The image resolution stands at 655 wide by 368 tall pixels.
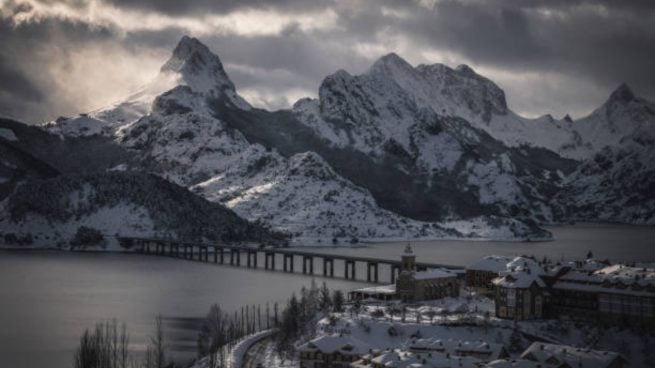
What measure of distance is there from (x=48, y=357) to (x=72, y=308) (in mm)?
47628

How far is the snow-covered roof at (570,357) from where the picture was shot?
326 feet

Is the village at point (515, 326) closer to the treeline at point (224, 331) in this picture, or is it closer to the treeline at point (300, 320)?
the treeline at point (300, 320)

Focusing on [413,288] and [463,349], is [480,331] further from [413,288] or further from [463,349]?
[413,288]

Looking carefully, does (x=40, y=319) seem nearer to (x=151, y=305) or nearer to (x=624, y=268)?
(x=151, y=305)

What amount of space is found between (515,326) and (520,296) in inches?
277

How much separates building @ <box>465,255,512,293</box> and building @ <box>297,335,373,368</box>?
60437 millimetres

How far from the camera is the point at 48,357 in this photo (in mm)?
127875

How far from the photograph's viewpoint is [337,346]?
11300 centimetres

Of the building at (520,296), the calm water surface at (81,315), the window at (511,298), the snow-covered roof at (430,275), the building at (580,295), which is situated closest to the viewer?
the building at (580,295)

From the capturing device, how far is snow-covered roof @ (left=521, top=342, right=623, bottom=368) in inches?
3917

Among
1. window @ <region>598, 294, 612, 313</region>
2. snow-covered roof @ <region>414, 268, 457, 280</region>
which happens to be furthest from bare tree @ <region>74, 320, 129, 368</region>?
window @ <region>598, 294, 612, 313</region>

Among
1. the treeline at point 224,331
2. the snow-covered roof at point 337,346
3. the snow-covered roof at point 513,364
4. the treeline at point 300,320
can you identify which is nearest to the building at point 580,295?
the treeline at point 300,320

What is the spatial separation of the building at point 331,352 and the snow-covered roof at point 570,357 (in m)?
19.1

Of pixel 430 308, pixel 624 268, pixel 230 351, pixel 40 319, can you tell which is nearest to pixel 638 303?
pixel 624 268
